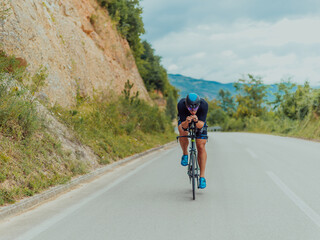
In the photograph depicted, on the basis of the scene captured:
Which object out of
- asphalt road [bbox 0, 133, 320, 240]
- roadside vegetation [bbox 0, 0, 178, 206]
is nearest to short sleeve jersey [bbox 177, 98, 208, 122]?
asphalt road [bbox 0, 133, 320, 240]

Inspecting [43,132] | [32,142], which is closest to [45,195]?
[32,142]

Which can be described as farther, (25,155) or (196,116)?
(25,155)

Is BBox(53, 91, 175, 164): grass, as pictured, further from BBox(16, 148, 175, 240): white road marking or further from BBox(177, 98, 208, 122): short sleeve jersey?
BBox(177, 98, 208, 122): short sleeve jersey

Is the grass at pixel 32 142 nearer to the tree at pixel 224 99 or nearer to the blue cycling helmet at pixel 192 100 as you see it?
the blue cycling helmet at pixel 192 100

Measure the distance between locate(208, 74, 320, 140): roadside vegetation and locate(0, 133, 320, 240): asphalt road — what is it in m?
19.8

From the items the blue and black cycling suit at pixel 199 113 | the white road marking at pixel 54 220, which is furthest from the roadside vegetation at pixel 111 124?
the blue and black cycling suit at pixel 199 113

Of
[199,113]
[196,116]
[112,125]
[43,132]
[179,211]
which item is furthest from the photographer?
[112,125]

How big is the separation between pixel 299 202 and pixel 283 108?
1589 inches

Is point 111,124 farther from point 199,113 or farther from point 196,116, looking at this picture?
point 196,116

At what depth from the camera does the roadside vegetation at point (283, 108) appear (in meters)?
29.7

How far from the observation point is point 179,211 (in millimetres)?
5469

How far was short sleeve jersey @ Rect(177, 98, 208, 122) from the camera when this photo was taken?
6064 millimetres

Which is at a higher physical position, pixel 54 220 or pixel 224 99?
pixel 224 99

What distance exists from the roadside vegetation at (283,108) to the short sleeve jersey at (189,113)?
21347mm
